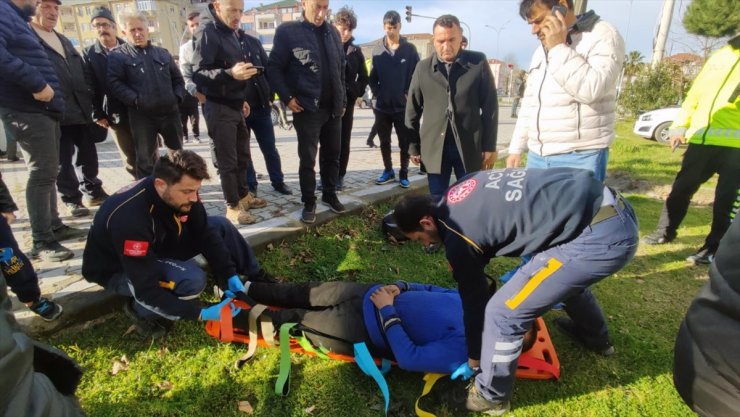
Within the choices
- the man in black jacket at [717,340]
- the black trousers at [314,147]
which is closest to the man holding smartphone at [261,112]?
the black trousers at [314,147]

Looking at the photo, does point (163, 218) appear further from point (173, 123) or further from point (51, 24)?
point (51, 24)

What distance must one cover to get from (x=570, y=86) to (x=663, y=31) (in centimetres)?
1524

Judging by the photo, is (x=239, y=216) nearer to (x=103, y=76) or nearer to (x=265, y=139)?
(x=265, y=139)

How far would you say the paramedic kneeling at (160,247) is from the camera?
7.39 feet

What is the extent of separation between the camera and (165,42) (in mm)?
53219

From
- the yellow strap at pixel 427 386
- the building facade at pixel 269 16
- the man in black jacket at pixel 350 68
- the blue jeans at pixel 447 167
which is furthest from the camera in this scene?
the building facade at pixel 269 16

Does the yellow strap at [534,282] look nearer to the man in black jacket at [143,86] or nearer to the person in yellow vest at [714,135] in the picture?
the person in yellow vest at [714,135]

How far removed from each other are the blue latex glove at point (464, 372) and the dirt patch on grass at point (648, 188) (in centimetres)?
527

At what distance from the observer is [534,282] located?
6.17 ft

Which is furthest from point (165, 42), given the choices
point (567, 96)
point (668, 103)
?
point (567, 96)

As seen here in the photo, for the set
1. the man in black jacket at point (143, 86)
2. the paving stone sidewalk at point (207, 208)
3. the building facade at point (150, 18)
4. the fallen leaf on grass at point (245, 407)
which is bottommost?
the fallen leaf on grass at point (245, 407)

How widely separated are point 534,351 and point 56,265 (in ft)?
11.2

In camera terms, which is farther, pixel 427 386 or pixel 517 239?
pixel 427 386

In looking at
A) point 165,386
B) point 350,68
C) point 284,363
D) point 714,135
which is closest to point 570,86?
point 714,135
